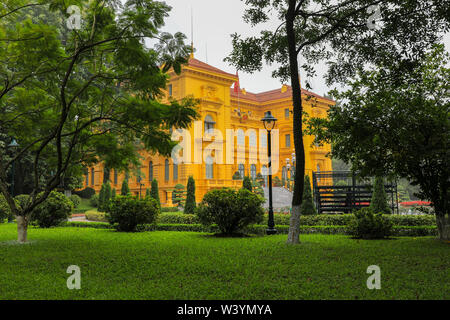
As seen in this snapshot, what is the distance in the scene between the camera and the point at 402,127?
9.27 m

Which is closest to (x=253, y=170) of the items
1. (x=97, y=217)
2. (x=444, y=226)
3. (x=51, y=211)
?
(x=97, y=217)

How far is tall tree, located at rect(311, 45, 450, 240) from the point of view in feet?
29.3

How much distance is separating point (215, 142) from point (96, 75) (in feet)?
96.4

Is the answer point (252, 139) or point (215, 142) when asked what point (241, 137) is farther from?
point (215, 142)

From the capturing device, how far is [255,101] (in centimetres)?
4916

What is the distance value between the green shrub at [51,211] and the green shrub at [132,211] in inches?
125

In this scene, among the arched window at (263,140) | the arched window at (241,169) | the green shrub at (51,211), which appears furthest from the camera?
the arched window at (263,140)

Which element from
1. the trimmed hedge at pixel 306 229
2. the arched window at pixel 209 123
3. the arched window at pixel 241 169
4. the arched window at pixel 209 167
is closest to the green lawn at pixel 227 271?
the trimmed hedge at pixel 306 229

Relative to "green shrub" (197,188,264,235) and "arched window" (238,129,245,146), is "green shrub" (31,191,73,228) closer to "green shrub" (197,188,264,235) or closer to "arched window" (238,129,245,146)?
"green shrub" (197,188,264,235)

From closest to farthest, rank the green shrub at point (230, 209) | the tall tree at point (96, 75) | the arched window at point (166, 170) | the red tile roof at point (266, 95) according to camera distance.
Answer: the tall tree at point (96, 75) < the green shrub at point (230, 209) < the arched window at point (166, 170) < the red tile roof at point (266, 95)

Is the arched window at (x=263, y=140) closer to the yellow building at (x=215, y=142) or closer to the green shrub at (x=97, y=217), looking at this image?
the yellow building at (x=215, y=142)

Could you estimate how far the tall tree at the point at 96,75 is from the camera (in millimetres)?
8141

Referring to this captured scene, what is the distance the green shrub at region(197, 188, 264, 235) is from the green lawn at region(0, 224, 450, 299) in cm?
300
